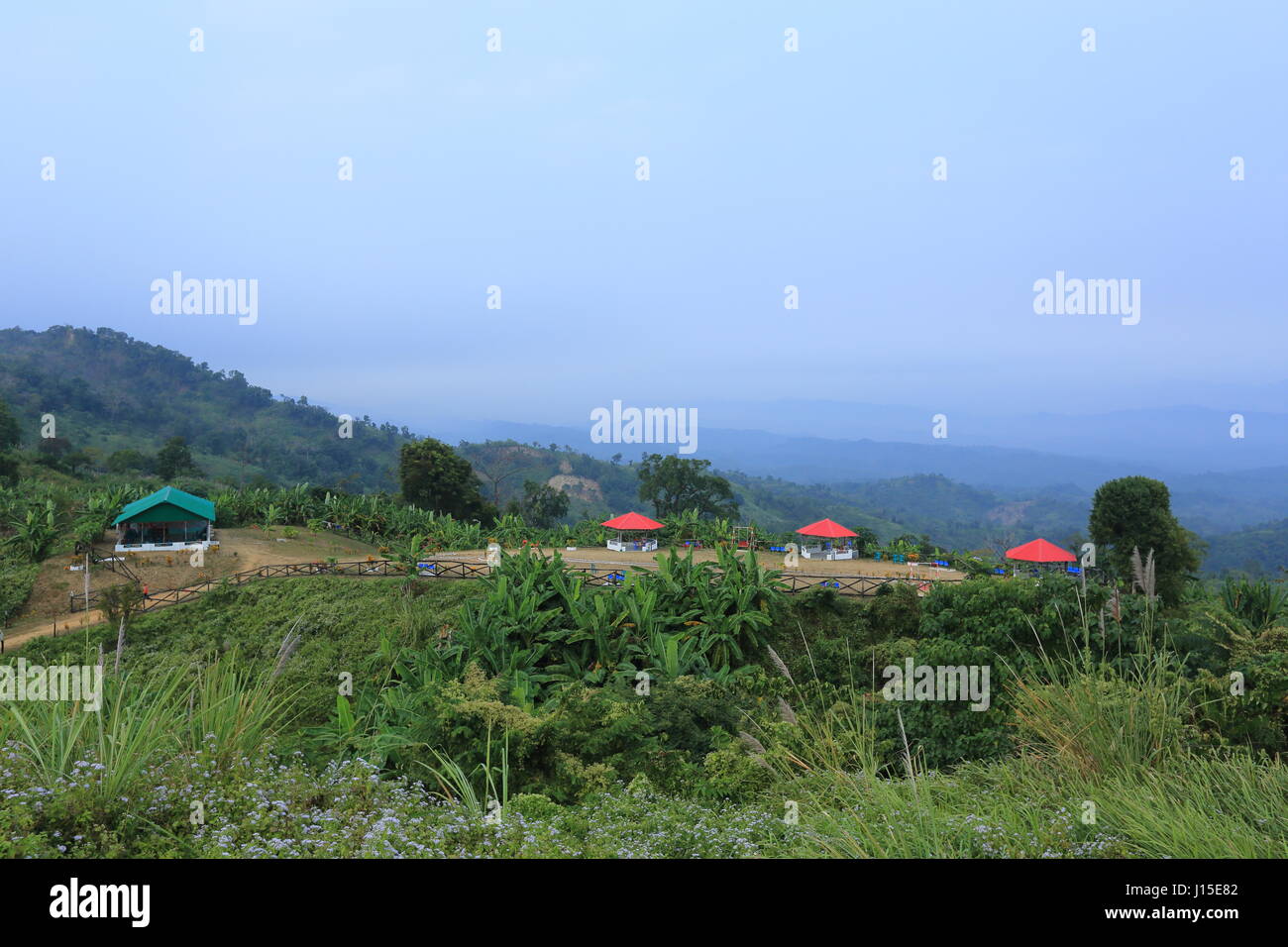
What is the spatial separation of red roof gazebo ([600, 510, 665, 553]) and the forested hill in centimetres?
4382

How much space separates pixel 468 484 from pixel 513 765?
28.9 meters

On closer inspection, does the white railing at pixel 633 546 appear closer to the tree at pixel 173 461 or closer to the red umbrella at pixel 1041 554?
the red umbrella at pixel 1041 554

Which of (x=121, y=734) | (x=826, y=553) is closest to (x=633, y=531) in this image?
(x=826, y=553)

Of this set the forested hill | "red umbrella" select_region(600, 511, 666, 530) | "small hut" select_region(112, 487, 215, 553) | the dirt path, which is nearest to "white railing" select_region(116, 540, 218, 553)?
"small hut" select_region(112, 487, 215, 553)

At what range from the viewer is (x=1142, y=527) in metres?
21.0

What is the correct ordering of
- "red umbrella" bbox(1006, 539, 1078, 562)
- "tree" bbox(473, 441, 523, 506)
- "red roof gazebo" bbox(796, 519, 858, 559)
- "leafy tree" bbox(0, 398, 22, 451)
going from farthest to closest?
"tree" bbox(473, 441, 523, 506)
"leafy tree" bbox(0, 398, 22, 451)
"red roof gazebo" bbox(796, 519, 858, 559)
"red umbrella" bbox(1006, 539, 1078, 562)

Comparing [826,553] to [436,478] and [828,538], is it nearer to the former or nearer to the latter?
[828,538]

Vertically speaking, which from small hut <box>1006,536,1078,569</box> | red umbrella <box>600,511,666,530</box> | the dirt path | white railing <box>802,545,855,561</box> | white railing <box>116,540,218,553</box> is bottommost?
the dirt path

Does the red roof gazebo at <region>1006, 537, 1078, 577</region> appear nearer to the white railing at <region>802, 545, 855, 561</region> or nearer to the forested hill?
the white railing at <region>802, 545, 855, 561</region>

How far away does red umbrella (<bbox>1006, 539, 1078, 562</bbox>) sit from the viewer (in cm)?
1780

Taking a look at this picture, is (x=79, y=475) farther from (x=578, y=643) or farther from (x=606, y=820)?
(x=606, y=820)
